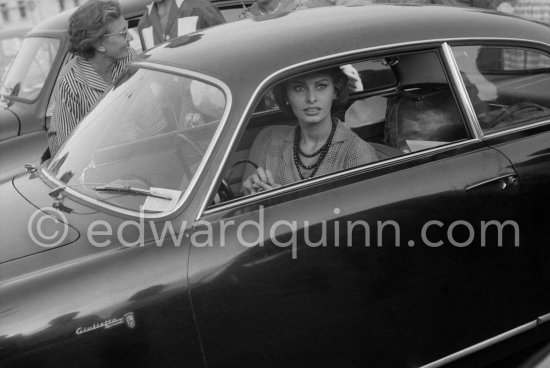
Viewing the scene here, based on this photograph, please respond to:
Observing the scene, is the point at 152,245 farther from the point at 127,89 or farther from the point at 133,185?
the point at 127,89

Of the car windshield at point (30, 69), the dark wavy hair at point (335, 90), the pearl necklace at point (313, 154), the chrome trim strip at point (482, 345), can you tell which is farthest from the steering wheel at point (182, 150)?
the car windshield at point (30, 69)

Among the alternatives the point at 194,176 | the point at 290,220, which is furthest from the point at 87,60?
the point at 290,220

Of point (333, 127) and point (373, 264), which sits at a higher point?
point (333, 127)

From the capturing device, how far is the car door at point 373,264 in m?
2.61

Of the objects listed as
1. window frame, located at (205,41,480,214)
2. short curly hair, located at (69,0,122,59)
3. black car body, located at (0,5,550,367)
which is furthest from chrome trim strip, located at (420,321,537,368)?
short curly hair, located at (69,0,122,59)

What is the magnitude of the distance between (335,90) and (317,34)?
395 mm

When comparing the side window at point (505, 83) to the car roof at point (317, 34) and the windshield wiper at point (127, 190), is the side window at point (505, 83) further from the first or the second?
the windshield wiper at point (127, 190)

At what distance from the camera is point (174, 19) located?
571 cm

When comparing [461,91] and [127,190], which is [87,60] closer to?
Answer: [127,190]

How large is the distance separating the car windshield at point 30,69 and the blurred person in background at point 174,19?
758mm

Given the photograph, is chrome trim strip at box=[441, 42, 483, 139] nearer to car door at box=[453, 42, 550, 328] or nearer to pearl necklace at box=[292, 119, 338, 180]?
car door at box=[453, 42, 550, 328]

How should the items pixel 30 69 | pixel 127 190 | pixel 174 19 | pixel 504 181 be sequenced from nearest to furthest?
pixel 127 190, pixel 504 181, pixel 174 19, pixel 30 69

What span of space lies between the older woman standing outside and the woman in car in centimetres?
138

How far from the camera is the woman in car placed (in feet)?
10.4
